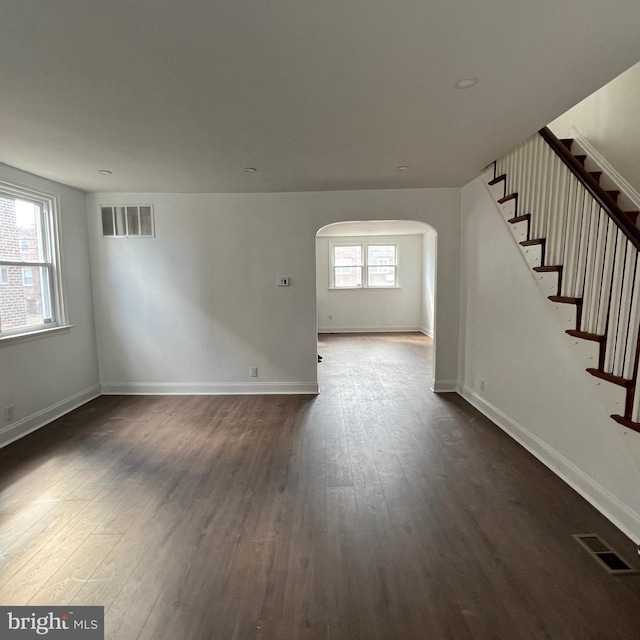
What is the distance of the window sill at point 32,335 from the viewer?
3201 mm

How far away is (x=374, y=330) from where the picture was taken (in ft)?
31.2

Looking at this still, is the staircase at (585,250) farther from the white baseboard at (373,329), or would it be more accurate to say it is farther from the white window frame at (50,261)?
the white baseboard at (373,329)

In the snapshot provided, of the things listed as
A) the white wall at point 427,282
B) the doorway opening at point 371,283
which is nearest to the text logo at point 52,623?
the doorway opening at point 371,283

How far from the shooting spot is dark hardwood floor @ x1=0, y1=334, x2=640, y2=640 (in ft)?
5.07

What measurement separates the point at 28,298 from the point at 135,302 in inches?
42.6

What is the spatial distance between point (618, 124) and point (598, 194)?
1.17 metres

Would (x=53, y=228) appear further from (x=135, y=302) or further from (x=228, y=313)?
(x=228, y=313)

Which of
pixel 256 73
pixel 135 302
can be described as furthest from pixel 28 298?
pixel 256 73

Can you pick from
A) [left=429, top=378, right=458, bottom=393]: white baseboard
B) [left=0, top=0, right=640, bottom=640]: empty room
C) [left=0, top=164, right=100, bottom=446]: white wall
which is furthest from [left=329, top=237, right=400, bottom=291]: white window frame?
[left=0, top=164, right=100, bottom=446]: white wall

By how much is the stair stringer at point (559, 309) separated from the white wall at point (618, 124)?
2.33 ft

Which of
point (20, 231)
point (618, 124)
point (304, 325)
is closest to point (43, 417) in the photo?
point (20, 231)

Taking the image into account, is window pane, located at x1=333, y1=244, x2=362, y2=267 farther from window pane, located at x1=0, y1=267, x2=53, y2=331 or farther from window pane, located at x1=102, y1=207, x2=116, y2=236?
window pane, located at x1=0, y1=267, x2=53, y2=331

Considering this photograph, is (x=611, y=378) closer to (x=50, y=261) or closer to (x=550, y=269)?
(x=550, y=269)

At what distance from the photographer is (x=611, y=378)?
204 centimetres
